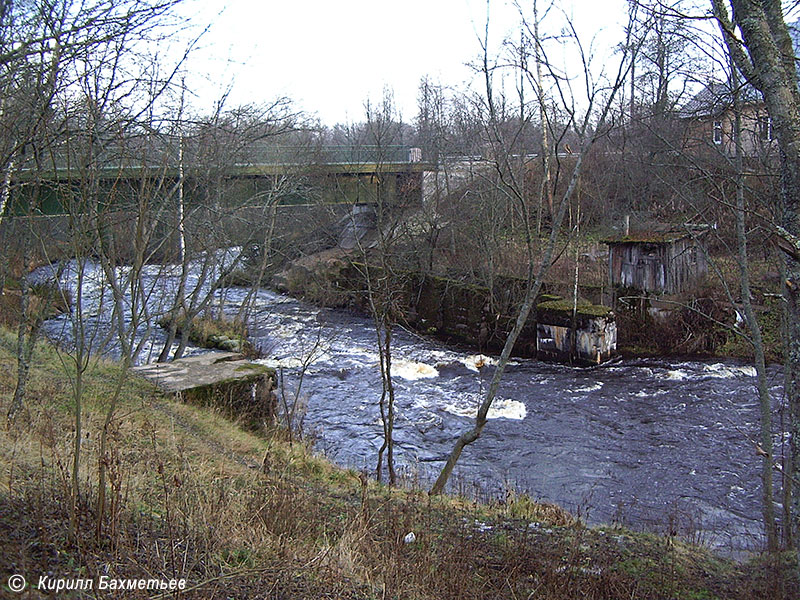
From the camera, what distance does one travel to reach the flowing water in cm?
806

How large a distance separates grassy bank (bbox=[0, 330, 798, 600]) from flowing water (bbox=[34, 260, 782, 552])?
3.23 feet

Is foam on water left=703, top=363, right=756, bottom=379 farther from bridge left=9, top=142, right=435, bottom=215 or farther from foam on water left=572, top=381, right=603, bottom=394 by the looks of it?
bridge left=9, top=142, right=435, bottom=215

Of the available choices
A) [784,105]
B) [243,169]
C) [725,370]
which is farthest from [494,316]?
[784,105]

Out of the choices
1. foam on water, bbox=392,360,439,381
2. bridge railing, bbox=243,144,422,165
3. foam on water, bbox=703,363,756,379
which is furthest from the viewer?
bridge railing, bbox=243,144,422,165

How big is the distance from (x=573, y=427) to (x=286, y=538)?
318 inches

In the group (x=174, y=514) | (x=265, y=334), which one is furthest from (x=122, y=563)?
(x=265, y=334)

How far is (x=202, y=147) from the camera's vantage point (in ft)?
37.5

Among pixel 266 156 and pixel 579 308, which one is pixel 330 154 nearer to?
pixel 266 156

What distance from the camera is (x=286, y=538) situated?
13.2ft

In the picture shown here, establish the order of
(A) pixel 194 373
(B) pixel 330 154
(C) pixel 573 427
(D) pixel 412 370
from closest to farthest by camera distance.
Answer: (A) pixel 194 373 → (C) pixel 573 427 → (D) pixel 412 370 → (B) pixel 330 154

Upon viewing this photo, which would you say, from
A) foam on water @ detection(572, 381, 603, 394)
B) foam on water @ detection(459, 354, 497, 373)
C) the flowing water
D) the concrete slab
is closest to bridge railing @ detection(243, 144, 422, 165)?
the flowing water

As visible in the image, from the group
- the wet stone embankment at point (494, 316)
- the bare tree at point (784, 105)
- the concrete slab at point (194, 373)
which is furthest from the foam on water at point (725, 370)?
the bare tree at point (784, 105)

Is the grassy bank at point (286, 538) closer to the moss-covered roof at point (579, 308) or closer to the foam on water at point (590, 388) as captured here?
the foam on water at point (590, 388)

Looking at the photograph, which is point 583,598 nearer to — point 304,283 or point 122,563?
point 122,563
